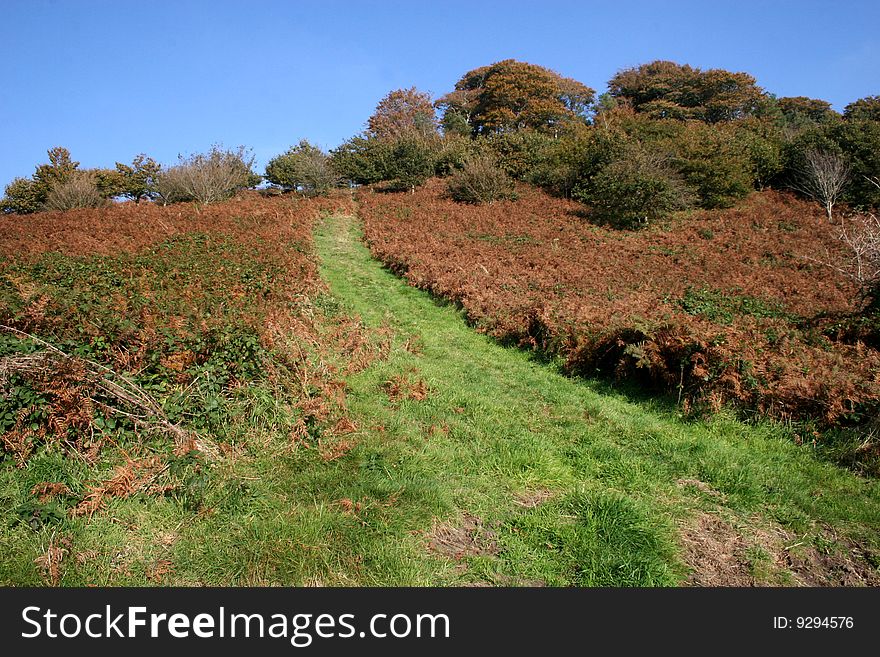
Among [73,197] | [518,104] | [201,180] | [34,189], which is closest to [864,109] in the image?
[518,104]

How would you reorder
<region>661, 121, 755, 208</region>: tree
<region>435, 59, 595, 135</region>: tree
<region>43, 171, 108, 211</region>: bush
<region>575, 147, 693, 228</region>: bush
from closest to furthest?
<region>575, 147, 693, 228</region>: bush, <region>661, 121, 755, 208</region>: tree, <region>43, 171, 108, 211</region>: bush, <region>435, 59, 595, 135</region>: tree

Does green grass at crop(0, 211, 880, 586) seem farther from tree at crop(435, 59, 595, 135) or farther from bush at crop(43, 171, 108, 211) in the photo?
tree at crop(435, 59, 595, 135)

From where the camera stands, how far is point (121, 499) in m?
3.43

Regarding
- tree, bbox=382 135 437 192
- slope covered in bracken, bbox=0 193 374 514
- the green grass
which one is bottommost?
the green grass

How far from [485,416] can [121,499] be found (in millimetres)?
3373

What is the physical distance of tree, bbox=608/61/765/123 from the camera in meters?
37.4

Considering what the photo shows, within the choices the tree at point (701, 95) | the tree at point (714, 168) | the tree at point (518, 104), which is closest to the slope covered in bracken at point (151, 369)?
the tree at point (714, 168)

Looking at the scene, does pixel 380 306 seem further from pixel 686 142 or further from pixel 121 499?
pixel 686 142

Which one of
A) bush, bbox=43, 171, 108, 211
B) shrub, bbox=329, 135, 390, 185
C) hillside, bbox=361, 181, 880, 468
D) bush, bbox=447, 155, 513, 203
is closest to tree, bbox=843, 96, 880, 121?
hillside, bbox=361, 181, 880, 468

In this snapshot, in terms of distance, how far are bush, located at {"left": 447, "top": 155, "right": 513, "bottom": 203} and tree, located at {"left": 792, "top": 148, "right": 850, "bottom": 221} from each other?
1274 cm

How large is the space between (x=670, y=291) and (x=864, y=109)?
134 feet

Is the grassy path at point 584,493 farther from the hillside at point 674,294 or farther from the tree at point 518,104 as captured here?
the tree at point 518,104

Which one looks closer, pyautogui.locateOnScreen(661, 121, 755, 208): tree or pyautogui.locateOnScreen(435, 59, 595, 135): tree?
pyautogui.locateOnScreen(661, 121, 755, 208): tree

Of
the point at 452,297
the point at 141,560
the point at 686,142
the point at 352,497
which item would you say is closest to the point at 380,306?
the point at 452,297
